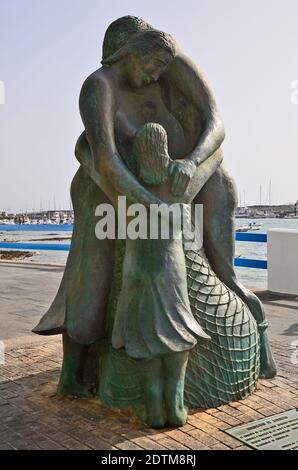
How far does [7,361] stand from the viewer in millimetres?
4508

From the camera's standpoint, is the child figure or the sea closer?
the child figure

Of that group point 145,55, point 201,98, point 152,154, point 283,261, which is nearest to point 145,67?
point 145,55

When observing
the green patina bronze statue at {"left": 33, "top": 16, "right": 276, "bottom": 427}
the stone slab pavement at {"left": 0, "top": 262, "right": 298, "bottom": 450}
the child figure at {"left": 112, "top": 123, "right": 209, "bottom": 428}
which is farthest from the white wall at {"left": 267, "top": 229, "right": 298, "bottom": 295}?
the child figure at {"left": 112, "top": 123, "right": 209, "bottom": 428}

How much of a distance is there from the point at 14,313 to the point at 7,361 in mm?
2297

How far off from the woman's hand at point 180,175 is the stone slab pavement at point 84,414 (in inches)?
51.0

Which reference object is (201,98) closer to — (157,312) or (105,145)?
(105,145)

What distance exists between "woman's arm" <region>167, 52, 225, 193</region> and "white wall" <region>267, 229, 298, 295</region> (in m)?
4.62

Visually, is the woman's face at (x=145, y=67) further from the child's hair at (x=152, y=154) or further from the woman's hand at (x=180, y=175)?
the woman's hand at (x=180, y=175)

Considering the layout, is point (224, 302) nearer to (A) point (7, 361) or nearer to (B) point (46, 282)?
(A) point (7, 361)

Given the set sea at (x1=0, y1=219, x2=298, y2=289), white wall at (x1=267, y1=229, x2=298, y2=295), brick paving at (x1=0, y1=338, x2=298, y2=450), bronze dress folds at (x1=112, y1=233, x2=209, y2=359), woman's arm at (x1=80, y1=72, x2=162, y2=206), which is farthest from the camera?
sea at (x1=0, y1=219, x2=298, y2=289)

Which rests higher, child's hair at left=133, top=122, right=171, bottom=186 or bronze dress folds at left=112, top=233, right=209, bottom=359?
child's hair at left=133, top=122, right=171, bottom=186

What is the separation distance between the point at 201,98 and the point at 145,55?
19.0 inches

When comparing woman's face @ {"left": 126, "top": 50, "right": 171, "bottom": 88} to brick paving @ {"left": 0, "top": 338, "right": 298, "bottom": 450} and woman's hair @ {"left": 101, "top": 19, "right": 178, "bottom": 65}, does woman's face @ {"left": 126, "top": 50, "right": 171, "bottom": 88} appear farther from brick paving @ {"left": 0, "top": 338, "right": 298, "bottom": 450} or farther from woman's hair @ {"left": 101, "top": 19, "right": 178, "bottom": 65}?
brick paving @ {"left": 0, "top": 338, "right": 298, "bottom": 450}

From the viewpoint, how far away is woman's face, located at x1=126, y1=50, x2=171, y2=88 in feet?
10.9
